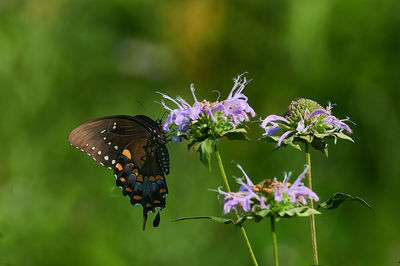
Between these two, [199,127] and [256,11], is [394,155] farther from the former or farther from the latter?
[199,127]

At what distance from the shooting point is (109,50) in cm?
417

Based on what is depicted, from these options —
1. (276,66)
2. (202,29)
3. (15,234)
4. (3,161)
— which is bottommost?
(15,234)

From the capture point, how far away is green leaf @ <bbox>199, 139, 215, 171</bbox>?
164cm

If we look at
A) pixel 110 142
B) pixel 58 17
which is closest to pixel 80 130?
pixel 110 142

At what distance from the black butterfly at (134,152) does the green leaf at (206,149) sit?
1.79 ft

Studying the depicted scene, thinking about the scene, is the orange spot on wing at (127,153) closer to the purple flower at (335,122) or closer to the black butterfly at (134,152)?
the black butterfly at (134,152)

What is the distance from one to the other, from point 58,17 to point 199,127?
2736 mm

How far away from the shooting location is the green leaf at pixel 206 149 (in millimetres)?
1637

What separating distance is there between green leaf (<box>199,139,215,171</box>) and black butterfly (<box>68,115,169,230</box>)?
0.55 metres

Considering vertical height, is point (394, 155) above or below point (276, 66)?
below

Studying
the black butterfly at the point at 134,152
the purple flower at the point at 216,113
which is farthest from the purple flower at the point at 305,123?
the black butterfly at the point at 134,152

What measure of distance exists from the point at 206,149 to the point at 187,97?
6.98ft

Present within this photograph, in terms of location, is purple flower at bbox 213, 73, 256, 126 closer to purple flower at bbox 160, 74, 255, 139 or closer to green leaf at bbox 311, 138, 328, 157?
purple flower at bbox 160, 74, 255, 139

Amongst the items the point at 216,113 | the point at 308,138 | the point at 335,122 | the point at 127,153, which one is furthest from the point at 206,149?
the point at 127,153
